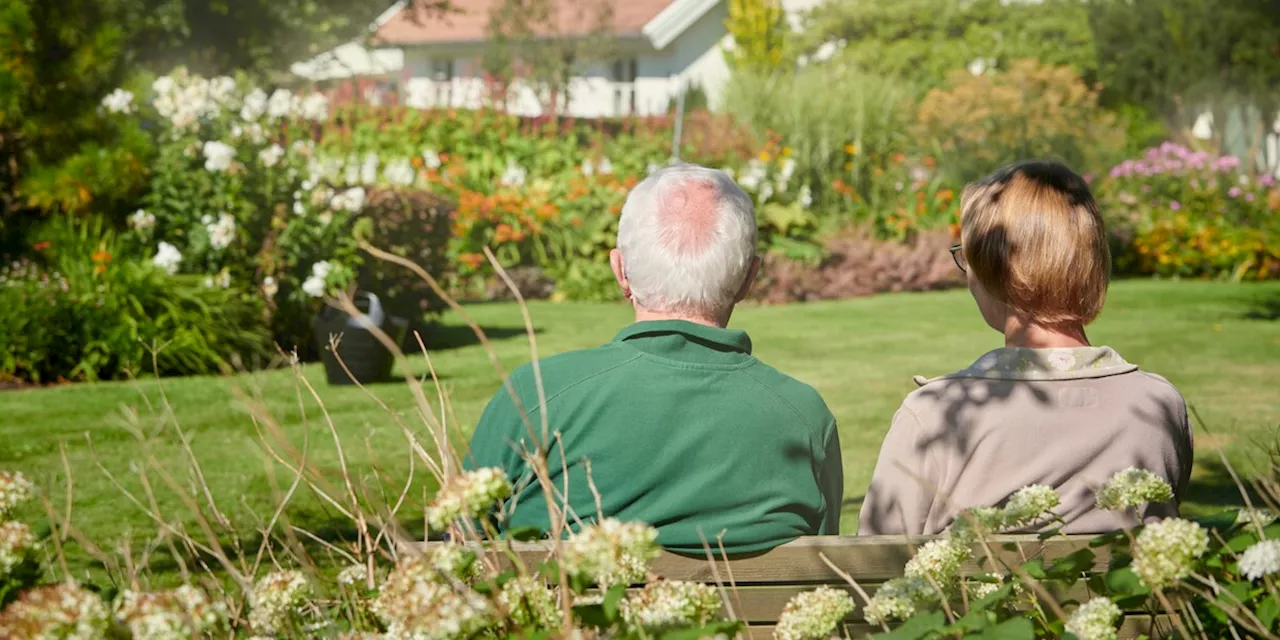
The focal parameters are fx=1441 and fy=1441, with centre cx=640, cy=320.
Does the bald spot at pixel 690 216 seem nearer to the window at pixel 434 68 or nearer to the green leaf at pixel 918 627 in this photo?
the green leaf at pixel 918 627

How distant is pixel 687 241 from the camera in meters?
2.74

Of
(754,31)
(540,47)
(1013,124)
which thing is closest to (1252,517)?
(1013,124)

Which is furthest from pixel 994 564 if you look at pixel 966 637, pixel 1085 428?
pixel 1085 428

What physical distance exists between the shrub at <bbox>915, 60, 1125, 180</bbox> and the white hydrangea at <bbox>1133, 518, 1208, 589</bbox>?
58.4ft

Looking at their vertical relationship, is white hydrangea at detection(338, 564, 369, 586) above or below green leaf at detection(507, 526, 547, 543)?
below

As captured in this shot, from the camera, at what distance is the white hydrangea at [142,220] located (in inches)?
366

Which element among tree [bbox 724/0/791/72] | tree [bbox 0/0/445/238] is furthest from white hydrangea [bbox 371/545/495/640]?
tree [bbox 724/0/791/72]

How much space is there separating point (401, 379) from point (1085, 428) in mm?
6877

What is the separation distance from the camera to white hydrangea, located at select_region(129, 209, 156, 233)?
9.30 metres

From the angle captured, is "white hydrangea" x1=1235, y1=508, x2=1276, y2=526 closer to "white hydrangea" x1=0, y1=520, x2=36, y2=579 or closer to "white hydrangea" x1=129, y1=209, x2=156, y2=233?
"white hydrangea" x1=0, y1=520, x2=36, y2=579

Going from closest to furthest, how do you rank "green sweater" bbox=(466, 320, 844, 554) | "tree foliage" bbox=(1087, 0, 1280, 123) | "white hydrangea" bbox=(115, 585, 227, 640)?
1. "white hydrangea" bbox=(115, 585, 227, 640)
2. "green sweater" bbox=(466, 320, 844, 554)
3. "tree foliage" bbox=(1087, 0, 1280, 123)

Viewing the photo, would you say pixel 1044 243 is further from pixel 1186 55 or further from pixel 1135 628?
pixel 1186 55

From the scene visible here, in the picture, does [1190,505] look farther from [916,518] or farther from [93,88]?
[93,88]

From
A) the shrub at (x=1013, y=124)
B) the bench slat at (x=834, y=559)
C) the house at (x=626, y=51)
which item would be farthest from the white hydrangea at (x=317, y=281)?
the house at (x=626, y=51)
